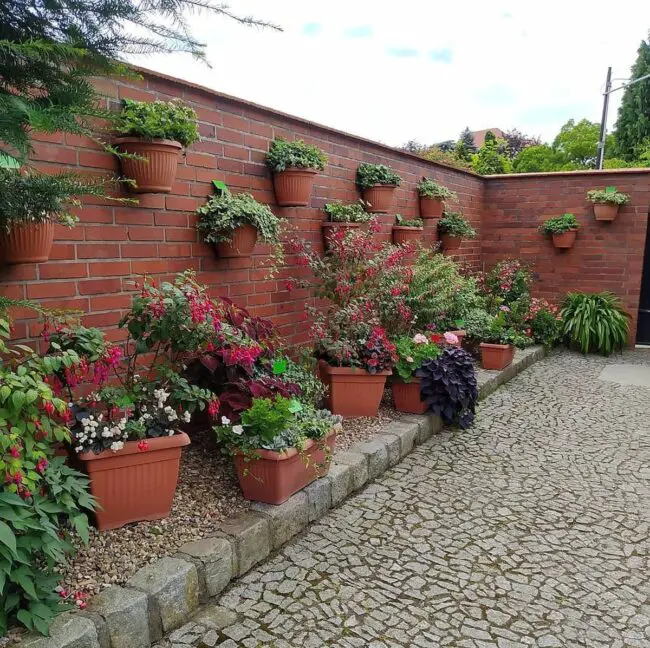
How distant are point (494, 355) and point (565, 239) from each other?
2.79 m

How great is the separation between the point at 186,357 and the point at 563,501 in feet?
7.04

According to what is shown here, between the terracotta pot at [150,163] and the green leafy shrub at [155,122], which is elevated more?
A: the green leafy shrub at [155,122]

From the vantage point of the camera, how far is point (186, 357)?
2.74 metres

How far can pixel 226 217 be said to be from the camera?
312 centimetres

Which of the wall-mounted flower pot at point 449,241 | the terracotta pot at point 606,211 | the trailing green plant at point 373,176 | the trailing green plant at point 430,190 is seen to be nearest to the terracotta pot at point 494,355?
the wall-mounted flower pot at point 449,241

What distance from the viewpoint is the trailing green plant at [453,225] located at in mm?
6400

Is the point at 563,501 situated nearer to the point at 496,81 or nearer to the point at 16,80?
the point at 16,80

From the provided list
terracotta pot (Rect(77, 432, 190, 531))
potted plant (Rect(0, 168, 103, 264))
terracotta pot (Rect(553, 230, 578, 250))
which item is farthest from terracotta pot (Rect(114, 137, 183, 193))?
terracotta pot (Rect(553, 230, 578, 250))

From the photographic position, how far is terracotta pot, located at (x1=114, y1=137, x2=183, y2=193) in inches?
101

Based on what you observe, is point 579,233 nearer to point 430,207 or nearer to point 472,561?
point 430,207

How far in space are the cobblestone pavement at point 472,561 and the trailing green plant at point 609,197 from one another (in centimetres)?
421

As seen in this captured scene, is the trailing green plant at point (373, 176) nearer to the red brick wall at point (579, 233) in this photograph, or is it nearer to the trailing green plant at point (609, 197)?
the red brick wall at point (579, 233)

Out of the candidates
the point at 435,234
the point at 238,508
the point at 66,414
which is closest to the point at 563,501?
the point at 238,508

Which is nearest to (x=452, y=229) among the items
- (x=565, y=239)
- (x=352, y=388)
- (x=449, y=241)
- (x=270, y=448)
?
(x=449, y=241)
